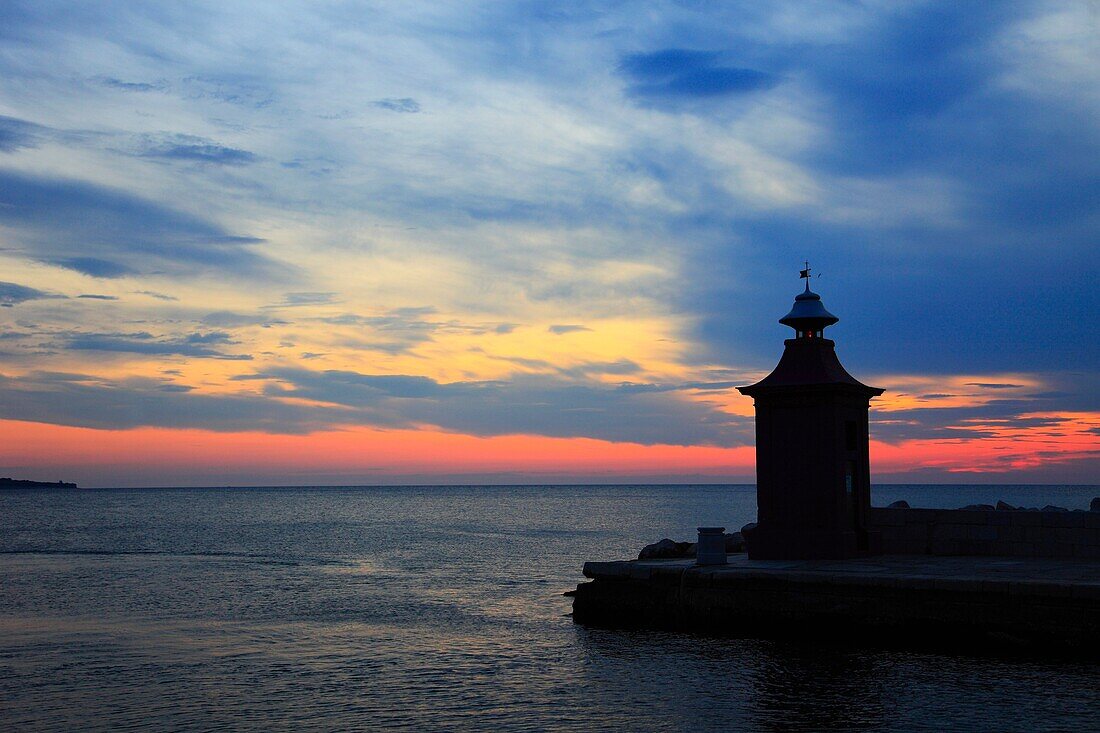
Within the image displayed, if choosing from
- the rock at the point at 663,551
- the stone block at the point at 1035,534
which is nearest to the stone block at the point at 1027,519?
the stone block at the point at 1035,534

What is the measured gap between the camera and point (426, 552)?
6106 cm

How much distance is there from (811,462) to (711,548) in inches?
135

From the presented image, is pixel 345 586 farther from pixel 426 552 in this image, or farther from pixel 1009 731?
pixel 1009 731

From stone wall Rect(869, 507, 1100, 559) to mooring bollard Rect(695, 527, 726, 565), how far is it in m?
4.22

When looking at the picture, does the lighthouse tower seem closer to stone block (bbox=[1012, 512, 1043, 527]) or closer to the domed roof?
the domed roof

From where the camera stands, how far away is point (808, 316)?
27.9 m

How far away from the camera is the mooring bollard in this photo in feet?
83.9

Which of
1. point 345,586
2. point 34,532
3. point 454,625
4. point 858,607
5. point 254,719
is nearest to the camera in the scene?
point 254,719

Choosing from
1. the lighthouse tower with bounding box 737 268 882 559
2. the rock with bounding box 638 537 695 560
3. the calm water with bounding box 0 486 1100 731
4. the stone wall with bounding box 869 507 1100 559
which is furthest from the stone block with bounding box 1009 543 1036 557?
the rock with bounding box 638 537 695 560

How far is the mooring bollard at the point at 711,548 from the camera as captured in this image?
83.9 ft

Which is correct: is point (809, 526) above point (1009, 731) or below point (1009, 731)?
above

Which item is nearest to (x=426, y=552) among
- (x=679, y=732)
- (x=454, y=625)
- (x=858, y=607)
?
(x=454, y=625)

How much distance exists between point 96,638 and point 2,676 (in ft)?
17.2

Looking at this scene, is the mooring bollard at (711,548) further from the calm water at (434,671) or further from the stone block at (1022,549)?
the stone block at (1022,549)
